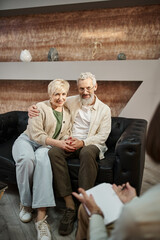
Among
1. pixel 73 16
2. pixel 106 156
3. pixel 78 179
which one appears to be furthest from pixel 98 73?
pixel 78 179

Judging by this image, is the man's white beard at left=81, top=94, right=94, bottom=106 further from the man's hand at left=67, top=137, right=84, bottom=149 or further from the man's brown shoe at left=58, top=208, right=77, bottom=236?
the man's brown shoe at left=58, top=208, right=77, bottom=236

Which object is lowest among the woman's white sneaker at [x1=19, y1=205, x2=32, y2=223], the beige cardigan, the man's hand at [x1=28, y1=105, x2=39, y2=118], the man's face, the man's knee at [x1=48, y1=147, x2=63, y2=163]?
the woman's white sneaker at [x1=19, y1=205, x2=32, y2=223]

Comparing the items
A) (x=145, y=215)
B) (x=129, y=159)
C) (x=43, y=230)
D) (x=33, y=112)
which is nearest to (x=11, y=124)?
(x=33, y=112)

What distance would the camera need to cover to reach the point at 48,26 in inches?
130

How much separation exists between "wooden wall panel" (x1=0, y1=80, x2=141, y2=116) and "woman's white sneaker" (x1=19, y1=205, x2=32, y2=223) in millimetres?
2031

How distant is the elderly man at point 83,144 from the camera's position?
169 centimetres

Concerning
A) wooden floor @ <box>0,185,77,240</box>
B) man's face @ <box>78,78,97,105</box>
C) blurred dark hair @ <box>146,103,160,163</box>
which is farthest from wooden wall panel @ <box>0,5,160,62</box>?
blurred dark hair @ <box>146,103,160,163</box>

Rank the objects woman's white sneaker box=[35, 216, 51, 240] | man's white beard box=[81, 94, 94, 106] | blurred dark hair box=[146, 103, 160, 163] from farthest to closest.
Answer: man's white beard box=[81, 94, 94, 106] < woman's white sneaker box=[35, 216, 51, 240] < blurred dark hair box=[146, 103, 160, 163]

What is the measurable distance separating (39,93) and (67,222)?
2.39 meters

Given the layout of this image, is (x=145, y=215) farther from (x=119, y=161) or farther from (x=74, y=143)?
(x=74, y=143)

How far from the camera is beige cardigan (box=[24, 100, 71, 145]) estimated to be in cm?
189

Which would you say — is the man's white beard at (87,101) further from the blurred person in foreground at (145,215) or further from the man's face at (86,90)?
the blurred person in foreground at (145,215)

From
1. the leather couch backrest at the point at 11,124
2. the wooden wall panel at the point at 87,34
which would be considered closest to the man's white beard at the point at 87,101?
the leather couch backrest at the point at 11,124

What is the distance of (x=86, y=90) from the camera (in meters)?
2.08
